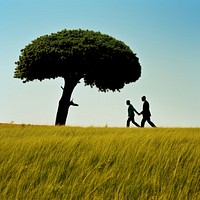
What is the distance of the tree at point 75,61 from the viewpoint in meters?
35.7

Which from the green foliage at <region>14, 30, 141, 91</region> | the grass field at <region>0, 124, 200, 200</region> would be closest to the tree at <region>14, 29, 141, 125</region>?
the green foliage at <region>14, 30, 141, 91</region>

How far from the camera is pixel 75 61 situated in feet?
117

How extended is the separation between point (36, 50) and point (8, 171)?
31.4 meters

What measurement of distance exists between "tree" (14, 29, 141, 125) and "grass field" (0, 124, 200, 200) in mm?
28457

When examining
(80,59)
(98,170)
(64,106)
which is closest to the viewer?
(98,170)

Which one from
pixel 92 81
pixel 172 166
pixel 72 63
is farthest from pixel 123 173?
pixel 92 81

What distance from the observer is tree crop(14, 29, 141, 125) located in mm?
35688

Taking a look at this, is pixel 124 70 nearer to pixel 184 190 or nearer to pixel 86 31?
pixel 86 31

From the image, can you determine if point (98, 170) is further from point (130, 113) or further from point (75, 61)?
point (75, 61)

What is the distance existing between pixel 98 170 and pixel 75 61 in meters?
29.9

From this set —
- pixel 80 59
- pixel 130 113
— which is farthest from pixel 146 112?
pixel 80 59

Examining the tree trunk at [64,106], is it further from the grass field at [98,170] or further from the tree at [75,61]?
the grass field at [98,170]

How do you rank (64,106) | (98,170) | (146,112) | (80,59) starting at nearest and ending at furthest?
(98,170) → (146,112) → (80,59) → (64,106)

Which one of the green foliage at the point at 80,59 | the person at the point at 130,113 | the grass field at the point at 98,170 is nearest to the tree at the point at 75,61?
the green foliage at the point at 80,59
